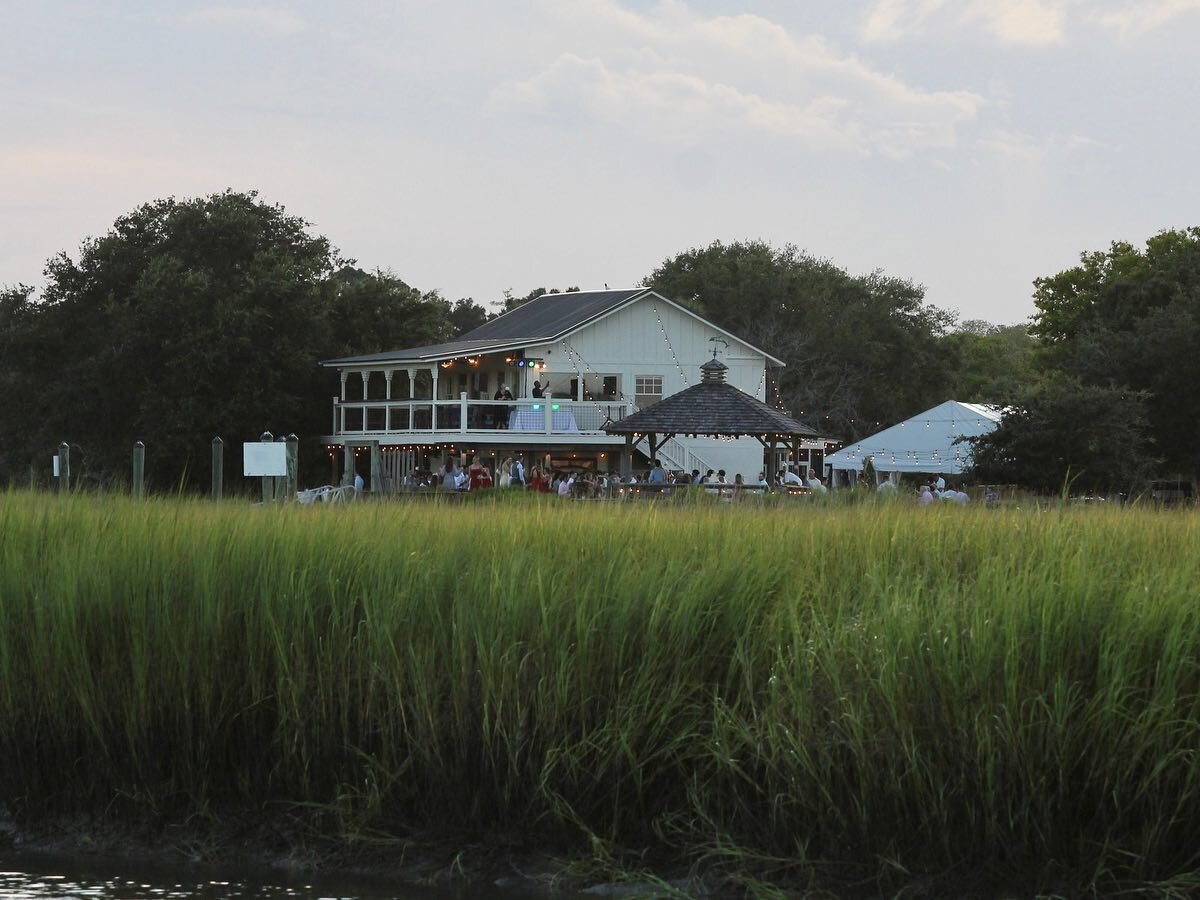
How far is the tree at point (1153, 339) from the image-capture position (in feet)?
151

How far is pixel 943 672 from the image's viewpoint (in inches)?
280

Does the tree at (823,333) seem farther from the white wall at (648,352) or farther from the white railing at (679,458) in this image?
the white railing at (679,458)

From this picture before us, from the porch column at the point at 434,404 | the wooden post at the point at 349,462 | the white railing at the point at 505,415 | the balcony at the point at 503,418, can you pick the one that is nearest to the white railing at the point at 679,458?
the balcony at the point at 503,418

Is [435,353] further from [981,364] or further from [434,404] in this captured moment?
[981,364]

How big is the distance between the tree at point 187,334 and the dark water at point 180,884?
4216 centimetres

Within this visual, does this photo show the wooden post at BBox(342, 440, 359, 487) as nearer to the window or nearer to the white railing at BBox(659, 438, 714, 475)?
the window

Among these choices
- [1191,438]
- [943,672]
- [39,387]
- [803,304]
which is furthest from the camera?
[803,304]

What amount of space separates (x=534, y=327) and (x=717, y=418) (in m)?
19.6

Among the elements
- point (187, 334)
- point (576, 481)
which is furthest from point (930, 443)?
point (187, 334)

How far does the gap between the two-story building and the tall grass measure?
1512 inches

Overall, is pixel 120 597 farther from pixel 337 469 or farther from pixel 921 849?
pixel 337 469

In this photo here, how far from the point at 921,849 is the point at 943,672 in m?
0.75

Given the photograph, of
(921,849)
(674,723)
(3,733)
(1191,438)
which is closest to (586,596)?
(674,723)

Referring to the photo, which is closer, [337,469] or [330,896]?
[330,896]
